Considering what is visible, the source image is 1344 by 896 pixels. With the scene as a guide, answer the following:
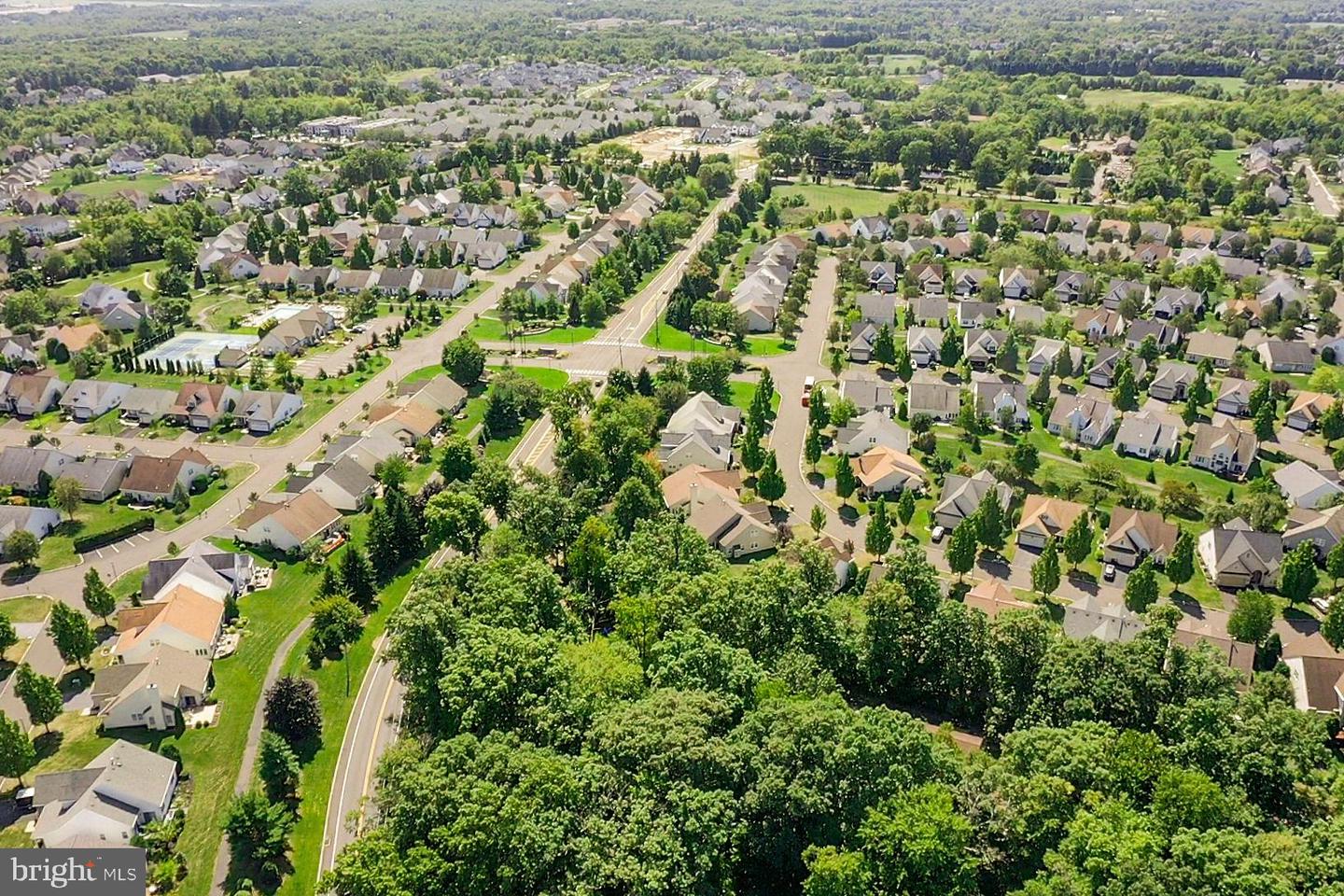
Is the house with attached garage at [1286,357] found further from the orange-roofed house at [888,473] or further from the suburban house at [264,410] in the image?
the suburban house at [264,410]

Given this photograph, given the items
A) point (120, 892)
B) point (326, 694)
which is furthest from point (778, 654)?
point (120, 892)

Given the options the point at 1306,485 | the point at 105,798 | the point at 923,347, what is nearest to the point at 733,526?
the point at 105,798

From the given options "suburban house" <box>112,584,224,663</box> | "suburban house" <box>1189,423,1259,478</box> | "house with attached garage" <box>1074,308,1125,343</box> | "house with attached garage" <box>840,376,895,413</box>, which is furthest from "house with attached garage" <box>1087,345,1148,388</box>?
"suburban house" <box>112,584,224,663</box>

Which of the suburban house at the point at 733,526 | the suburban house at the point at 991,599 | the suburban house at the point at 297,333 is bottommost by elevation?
the suburban house at the point at 297,333

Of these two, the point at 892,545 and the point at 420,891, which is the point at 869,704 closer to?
the point at 892,545

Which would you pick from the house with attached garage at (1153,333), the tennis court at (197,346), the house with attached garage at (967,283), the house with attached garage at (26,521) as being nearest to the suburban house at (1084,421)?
the house with attached garage at (1153,333)

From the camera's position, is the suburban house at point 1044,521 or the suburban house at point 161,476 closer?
the suburban house at point 1044,521
